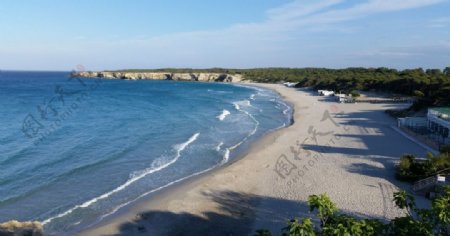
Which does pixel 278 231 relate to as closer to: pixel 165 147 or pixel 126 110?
pixel 165 147

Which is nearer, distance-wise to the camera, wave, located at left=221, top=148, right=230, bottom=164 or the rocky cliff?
wave, located at left=221, top=148, right=230, bottom=164

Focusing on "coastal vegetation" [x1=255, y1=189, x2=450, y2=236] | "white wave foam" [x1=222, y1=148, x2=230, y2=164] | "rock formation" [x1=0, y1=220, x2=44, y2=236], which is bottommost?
"white wave foam" [x1=222, y1=148, x2=230, y2=164]

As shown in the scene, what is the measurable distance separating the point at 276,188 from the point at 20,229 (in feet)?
37.5

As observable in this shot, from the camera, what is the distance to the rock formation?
13.8m

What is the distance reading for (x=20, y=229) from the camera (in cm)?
1416

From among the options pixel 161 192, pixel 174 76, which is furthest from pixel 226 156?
pixel 174 76

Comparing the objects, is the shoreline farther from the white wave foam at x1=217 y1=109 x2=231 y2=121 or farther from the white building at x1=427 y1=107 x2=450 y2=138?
the white wave foam at x1=217 y1=109 x2=231 y2=121

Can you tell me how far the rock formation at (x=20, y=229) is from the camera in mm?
13813

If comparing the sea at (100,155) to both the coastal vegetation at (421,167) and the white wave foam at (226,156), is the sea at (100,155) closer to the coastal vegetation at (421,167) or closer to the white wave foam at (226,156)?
the white wave foam at (226,156)

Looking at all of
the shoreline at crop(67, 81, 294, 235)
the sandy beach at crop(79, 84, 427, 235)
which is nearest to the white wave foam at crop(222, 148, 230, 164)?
the shoreline at crop(67, 81, 294, 235)

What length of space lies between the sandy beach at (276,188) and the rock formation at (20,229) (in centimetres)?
188

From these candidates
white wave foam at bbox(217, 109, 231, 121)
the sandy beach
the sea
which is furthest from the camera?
white wave foam at bbox(217, 109, 231, 121)

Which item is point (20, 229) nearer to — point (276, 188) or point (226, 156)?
point (276, 188)

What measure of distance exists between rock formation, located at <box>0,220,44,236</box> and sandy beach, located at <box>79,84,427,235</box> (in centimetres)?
188
